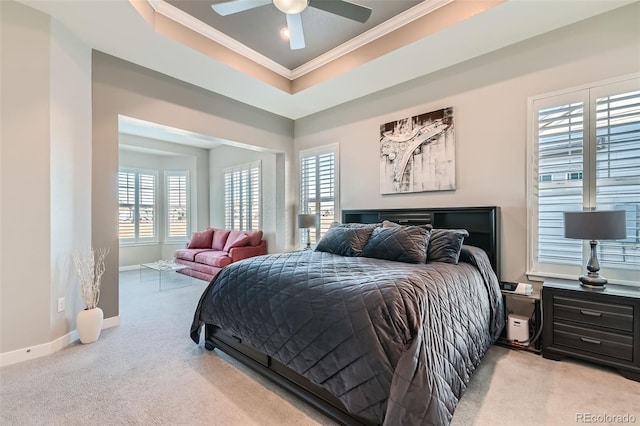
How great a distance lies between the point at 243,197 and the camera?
6.65m

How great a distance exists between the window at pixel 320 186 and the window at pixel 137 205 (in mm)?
4397

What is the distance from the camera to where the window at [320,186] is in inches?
186

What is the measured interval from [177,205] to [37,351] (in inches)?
212

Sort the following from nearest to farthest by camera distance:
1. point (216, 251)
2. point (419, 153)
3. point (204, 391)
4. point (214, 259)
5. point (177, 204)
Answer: point (204, 391) < point (419, 153) < point (214, 259) < point (216, 251) < point (177, 204)

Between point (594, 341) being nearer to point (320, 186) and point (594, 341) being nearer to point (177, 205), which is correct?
point (320, 186)

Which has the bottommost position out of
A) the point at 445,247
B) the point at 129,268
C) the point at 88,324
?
the point at 129,268

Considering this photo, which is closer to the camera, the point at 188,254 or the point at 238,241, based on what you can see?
the point at 238,241

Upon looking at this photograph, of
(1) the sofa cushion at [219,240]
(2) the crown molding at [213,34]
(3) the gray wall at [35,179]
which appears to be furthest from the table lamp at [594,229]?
(1) the sofa cushion at [219,240]

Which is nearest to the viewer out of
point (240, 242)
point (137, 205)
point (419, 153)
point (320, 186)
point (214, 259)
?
point (419, 153)

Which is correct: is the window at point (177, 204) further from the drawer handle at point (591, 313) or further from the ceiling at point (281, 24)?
the drawer handle at point (591, 313)

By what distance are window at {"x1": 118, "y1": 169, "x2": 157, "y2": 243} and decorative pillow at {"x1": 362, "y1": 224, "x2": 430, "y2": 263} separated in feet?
20.7

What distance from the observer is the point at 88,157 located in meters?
3.03

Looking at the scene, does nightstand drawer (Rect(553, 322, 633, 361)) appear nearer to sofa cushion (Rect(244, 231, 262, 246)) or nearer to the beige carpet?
A: the beige carpet

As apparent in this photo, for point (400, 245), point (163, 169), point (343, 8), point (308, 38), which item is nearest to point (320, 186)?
point (308, 38)
